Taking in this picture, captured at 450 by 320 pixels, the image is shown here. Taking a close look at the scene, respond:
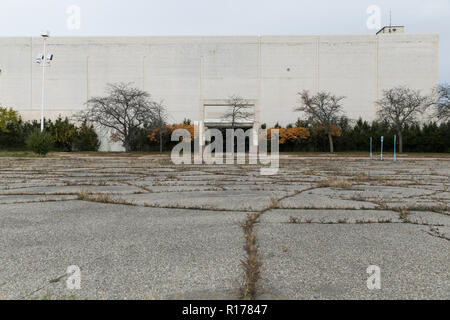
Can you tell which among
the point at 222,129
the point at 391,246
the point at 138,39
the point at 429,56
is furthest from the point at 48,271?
the point at 429,56

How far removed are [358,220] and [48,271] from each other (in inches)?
127

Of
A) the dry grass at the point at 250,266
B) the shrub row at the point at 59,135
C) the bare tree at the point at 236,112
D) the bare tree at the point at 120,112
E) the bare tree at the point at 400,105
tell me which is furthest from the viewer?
the shrub row at the point at 59,135

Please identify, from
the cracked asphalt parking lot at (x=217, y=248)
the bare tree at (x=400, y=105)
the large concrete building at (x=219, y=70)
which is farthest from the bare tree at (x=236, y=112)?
the cracked asphalt parking lot at (x=217, y=248)

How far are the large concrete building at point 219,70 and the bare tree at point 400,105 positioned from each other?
309 cm

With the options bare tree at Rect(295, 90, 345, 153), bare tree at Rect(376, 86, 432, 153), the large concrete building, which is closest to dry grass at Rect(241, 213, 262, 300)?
bare tree at Rect(295, 90, 345, 153)

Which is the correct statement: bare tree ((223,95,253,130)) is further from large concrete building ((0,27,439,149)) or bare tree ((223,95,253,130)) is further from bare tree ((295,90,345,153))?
bare tree ((295,90,345,153))

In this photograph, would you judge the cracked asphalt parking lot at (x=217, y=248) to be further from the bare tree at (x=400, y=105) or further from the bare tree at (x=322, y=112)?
the bare tree at (x=400, y=105)

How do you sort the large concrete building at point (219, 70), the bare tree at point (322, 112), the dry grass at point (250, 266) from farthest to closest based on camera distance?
the large concrete building at point (219, 70), the bare tree at point (322, 112), the dry grass at point (250, 266)

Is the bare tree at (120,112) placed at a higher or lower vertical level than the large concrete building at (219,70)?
lower

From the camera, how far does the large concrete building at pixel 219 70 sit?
41.1m

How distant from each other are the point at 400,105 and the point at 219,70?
66.1 feet

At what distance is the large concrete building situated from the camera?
135 ft

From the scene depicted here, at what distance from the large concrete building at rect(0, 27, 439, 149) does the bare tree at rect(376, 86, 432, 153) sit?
3.09m

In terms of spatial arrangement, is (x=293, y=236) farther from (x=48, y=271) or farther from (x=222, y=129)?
(x=222, y=129)
